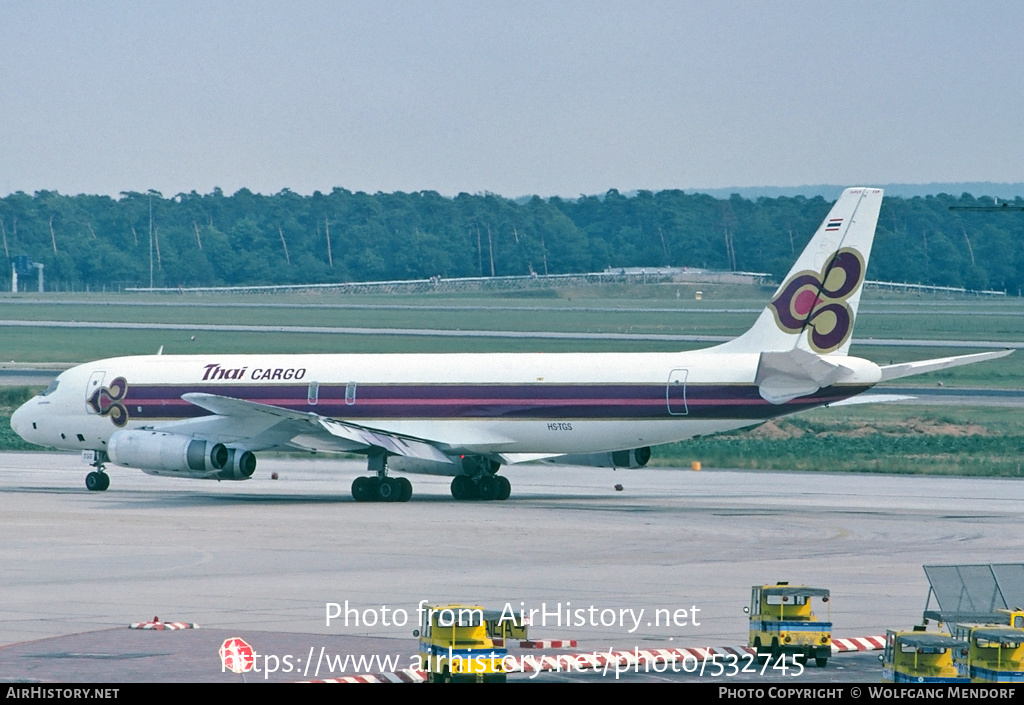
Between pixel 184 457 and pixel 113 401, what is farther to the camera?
pixel 113 401

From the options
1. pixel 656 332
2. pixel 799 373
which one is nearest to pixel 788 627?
pixel 799 373

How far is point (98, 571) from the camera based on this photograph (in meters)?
25.2

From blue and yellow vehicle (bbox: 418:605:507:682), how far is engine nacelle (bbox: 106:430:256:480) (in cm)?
2455

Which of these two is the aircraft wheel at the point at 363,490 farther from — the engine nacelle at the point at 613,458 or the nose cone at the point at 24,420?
the nose cone at the point at 24,420

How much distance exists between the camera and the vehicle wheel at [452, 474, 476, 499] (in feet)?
135

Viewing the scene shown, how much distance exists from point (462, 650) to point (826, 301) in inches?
976

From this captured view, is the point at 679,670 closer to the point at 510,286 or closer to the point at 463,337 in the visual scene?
the point at 463,337

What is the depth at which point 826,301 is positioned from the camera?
38188 mm

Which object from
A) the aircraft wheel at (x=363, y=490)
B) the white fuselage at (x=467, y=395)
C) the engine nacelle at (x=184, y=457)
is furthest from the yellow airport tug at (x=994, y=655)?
the engine nacelle at (x=184, y=457)

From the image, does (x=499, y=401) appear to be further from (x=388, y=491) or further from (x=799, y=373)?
(x=799, y=373)

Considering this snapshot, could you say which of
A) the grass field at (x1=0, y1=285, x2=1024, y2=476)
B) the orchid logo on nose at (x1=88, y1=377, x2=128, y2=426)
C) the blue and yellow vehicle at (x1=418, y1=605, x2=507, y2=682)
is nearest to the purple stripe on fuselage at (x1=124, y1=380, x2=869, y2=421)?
the orchid logo on nose at (x1=88, y1=377, x2=128, y2=426)

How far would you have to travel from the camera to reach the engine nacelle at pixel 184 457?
38906mm

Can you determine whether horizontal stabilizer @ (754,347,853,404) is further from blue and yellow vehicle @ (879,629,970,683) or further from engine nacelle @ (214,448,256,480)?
blue and yellow vehicle @ (879,629,970,683)

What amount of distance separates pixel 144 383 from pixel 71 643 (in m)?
26.0
